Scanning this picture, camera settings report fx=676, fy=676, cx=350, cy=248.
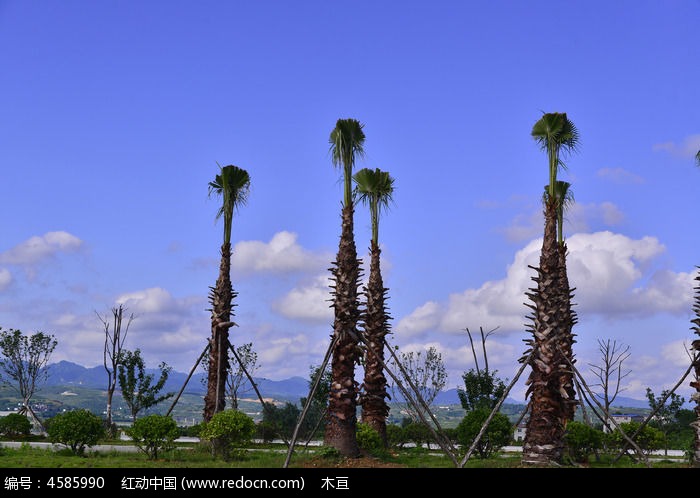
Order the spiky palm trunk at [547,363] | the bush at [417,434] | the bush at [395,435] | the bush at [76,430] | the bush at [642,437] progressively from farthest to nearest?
the bush at [417,434] → the bush at [395,435] → the bush at [642,437] → the bush at [76,430] → the spiky palm trunk at [547,363]

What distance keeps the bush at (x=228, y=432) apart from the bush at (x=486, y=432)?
8.43 m

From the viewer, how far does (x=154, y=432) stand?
2211cm

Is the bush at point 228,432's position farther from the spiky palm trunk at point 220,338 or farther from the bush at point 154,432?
the spiky palm trunk at point 220,338

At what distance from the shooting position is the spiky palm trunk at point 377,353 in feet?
93.8

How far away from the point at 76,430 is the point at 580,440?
18220 mm

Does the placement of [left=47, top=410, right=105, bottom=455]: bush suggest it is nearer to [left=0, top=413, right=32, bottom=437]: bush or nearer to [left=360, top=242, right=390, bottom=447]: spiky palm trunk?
[left=360, top=242, right=390, bottom=447]: spiky palm trunk

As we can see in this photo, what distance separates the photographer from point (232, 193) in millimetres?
28062

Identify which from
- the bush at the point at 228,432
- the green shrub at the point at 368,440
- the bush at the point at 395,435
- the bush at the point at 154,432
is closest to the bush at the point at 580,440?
the green shrub at the point at 368,440

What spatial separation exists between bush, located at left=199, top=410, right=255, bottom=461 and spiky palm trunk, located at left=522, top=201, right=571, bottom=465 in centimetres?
929

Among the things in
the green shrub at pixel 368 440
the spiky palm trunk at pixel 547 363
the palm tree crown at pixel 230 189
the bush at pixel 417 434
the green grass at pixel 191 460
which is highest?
the palm tree crown at pixel 230 189

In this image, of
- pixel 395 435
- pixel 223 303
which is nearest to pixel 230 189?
pixel 223 303

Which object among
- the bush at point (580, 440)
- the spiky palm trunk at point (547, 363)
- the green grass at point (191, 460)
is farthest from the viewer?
the bush at point (580, 440)
